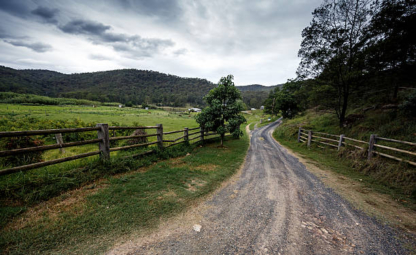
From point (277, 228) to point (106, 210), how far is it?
A: 3776 millimetres

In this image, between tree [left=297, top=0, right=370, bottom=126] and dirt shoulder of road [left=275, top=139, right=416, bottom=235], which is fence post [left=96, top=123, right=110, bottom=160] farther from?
tree [left=297, top=0, right=370, bottom=126]

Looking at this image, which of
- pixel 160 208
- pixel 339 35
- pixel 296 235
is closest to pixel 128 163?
pixel 160 208

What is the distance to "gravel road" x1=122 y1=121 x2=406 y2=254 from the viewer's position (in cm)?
263

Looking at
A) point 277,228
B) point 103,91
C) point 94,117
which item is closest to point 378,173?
point 277,228

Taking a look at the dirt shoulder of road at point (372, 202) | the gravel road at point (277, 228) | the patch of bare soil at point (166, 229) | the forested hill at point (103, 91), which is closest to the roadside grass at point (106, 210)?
the patch of bare soil at point (166, 229)

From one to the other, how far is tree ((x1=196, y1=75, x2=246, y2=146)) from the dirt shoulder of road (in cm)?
529

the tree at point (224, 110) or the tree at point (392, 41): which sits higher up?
the tree at point (392, 41)

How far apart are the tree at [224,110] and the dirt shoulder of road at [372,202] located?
5286mm

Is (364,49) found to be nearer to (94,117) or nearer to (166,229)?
(166,229)

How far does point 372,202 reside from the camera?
4.39m

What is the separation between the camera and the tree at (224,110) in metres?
9.76

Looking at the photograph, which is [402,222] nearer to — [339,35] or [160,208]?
[160,208]

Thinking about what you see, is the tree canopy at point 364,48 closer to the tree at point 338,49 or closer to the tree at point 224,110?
the tree at point 338,49

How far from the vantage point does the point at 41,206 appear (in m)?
3.25
